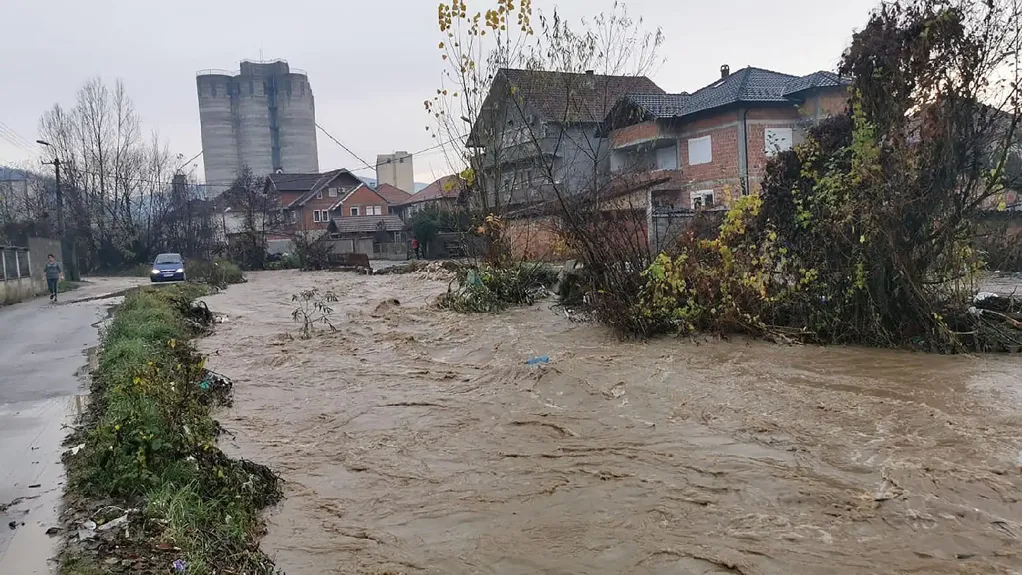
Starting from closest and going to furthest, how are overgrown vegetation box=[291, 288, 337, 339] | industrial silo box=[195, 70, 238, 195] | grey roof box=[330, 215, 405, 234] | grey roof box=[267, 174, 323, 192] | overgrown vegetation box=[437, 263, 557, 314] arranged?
overgrown vegetation box=[291, 288, 337, 339]
overgrown vegetation box=[437, 263, 557, 314]
grey roof box=[330, 215, 405, 234]
grey roof box=[267, 174, 323, 192]
industrial silo box=[195, 70, 238, 195]

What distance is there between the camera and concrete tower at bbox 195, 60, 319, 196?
86000 mm

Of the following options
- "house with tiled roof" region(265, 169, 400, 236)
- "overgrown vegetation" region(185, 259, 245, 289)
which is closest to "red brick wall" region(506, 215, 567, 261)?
"overgrown vegetation" region(185, 259, 245, 289)

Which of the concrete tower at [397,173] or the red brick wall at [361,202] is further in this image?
the concrete tower at [397,173]

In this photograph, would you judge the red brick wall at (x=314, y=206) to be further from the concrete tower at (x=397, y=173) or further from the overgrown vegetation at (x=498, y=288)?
the overgrown vegetation at (x=498, y=288)

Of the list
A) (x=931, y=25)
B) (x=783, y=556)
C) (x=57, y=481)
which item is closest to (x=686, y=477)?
(x=783, y=556)

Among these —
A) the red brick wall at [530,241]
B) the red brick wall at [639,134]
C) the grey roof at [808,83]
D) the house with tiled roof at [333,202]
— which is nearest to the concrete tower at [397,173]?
the house with tiled roof at [333,202]

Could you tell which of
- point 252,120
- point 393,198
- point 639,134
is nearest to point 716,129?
point 639,134

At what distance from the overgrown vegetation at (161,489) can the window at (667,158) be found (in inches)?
1159

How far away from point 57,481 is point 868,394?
7.92 meters

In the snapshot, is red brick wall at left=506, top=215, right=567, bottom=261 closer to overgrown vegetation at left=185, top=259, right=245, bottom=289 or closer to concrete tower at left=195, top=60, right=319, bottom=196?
overgrown vegetation at left=185, top=259, right=245, bottom=289

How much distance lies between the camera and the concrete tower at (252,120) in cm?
8600

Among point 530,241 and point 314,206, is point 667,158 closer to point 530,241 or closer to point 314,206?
point 530,241

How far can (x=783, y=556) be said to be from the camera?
4527mm

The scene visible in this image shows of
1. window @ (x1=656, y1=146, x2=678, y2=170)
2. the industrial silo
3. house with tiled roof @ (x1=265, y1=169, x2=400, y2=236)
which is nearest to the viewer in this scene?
window @ (x1=656, y1=146, x2=678, y2=170)
